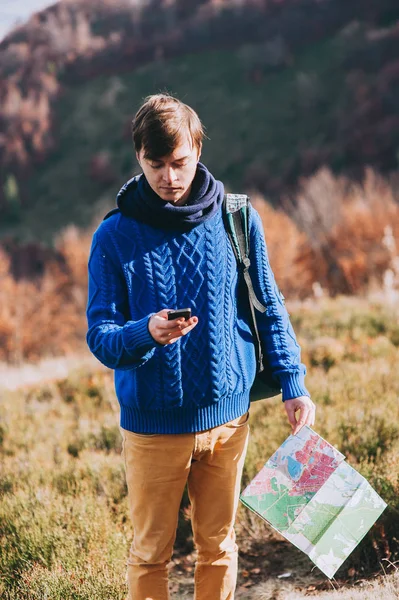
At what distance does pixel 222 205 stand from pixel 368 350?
4371mm

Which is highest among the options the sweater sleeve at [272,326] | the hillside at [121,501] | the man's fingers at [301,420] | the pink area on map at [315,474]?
the sweater sleeve at [272,326]

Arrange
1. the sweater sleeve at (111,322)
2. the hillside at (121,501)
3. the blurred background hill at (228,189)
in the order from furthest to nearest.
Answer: the blurred background hill at (228,189) → the hillside at (121,501) → the sweater sleeve at (111,322)

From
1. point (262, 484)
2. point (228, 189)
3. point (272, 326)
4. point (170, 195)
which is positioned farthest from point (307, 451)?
point (228, 189)

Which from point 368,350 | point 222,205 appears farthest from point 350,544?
point 368,350

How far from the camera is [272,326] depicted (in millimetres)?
2289

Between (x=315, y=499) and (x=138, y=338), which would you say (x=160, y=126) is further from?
(x=315, y=499)

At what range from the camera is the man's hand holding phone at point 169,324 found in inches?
69.0

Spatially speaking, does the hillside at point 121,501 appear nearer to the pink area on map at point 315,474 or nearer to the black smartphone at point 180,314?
the pink area on map at point 315,474

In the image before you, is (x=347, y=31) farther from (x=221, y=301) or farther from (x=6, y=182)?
(x=221, y=301)

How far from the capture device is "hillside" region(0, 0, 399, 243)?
139ft

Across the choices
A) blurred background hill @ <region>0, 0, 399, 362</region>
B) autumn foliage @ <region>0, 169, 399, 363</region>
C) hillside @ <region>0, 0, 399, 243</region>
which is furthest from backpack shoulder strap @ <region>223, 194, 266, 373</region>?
hillside @ <region>0, 0, 399, 243</region>

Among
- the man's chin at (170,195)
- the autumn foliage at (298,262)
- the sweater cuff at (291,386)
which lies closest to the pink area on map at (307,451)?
the sweater cuff at (291,386)

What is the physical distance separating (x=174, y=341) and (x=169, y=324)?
200mm

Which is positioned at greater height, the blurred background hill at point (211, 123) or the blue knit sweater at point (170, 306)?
the blurred background hill at point (211, 123)
